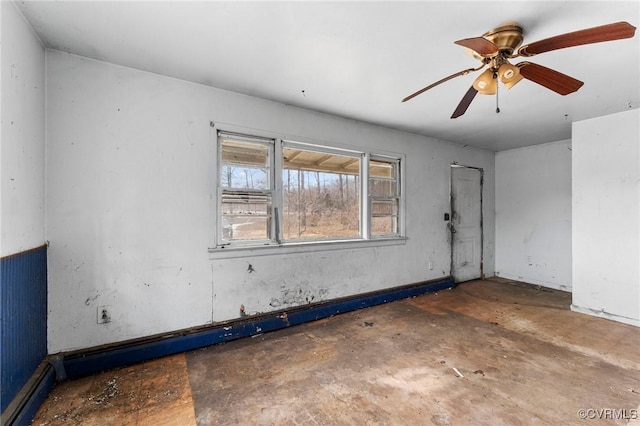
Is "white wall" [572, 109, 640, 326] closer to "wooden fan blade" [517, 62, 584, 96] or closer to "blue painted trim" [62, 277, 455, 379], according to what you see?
"wooden fan blade" [517, 62, 584, 96]

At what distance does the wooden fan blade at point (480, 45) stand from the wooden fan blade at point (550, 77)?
225 millimetres

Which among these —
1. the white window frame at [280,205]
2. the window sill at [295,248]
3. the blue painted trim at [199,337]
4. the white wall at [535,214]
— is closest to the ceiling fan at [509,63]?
the white window frame at [280,205]

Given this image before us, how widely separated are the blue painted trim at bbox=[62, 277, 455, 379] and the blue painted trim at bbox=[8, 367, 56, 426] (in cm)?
13

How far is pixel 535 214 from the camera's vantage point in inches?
199

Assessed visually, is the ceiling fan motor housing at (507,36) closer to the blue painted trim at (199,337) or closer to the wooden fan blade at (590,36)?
the wooden fan blade at (590,36)

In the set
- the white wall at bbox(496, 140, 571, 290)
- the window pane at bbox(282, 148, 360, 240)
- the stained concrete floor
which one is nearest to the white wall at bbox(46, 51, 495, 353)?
the window pane at bbox(282, 148, 360, 240)

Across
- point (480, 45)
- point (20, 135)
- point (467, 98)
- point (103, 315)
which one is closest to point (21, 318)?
point (103, 315)

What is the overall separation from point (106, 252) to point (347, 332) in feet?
8.02

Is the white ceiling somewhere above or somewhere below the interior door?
above

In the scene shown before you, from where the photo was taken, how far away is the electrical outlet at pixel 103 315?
2.35 metres

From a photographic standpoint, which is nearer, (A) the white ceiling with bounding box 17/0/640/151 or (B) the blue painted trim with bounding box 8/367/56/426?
(B) the blue painted trim with bounding box 8/367/56/426

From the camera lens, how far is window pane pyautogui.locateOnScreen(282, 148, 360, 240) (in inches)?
135

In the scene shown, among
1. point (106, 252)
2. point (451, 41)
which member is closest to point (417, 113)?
point (451, 41)

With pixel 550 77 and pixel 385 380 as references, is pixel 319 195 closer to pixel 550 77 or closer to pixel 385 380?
Result: pixel 385 380
